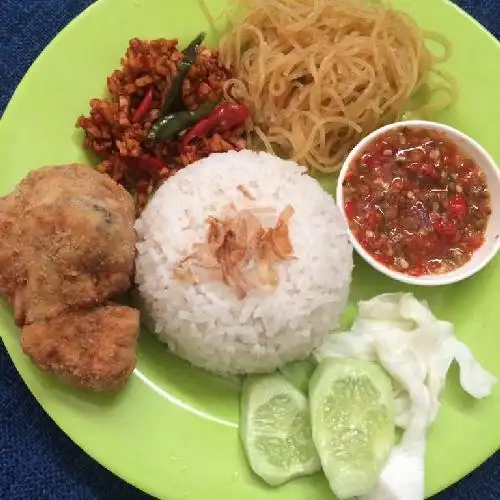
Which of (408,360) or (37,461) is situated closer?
(408,360)

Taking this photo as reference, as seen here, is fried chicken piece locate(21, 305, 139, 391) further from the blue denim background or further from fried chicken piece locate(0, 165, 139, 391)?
the blue denim background

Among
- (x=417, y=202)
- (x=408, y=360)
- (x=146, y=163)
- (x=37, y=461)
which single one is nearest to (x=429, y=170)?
(x=417, y=202)

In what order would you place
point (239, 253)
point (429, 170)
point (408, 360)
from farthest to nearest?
point (429, 170) < point (408, 360) < point (239, 253)

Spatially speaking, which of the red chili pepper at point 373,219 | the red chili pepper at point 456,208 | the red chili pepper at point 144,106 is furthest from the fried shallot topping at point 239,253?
the red chili pepper at point 456,208

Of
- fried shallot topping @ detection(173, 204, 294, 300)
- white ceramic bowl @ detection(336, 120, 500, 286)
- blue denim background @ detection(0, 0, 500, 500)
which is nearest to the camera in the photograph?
fried shallot topping @ detection(173, 204, 294, 300)

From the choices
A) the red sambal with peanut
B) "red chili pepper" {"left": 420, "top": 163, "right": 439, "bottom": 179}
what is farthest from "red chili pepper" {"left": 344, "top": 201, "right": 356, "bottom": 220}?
"red chili pepper" {"left": 420, "top": 163, "right": 439, "bottom": 179}

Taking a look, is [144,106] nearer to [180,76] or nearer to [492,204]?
[180,76]
